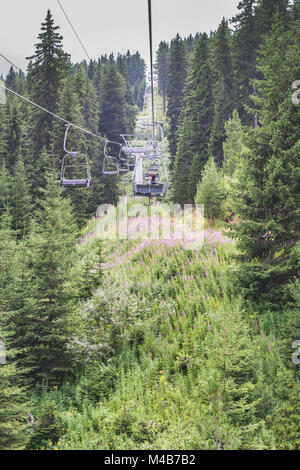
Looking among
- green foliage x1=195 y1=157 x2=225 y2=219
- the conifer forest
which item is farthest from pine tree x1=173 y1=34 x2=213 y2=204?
the conifer forest

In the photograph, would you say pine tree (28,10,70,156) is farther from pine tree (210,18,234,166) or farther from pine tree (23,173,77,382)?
pine tree (23,173,77,382)

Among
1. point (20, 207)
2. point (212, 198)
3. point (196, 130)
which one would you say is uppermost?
point (196, 130)

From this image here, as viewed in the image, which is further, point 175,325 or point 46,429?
point 175,325

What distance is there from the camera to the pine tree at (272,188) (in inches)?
284

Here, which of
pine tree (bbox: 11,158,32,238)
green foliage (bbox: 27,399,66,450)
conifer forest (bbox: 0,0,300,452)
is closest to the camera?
conifer forest (bbox: 0,0,300,452)

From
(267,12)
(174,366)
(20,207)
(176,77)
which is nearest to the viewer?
(174,366)

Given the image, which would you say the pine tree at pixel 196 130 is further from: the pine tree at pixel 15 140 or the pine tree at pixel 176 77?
the pine tree at pixel 15 140

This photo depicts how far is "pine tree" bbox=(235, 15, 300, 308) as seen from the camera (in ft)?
23.7

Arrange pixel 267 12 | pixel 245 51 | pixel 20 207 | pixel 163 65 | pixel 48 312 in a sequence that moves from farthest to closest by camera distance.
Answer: pixel 163 65
pixel 245 51
pixel 267 12
pixel 20 207
pixel 48 312

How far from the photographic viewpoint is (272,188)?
7.21m

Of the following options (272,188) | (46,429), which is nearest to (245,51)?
(272,188)

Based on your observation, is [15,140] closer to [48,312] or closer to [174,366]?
[48,312]

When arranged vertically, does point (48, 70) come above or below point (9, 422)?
above

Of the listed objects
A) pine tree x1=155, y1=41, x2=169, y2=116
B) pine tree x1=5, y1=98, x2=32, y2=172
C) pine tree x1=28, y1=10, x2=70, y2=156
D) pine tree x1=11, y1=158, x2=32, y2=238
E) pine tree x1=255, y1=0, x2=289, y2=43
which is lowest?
pine tree x1=11, y1=158, x2=32, y2=238
